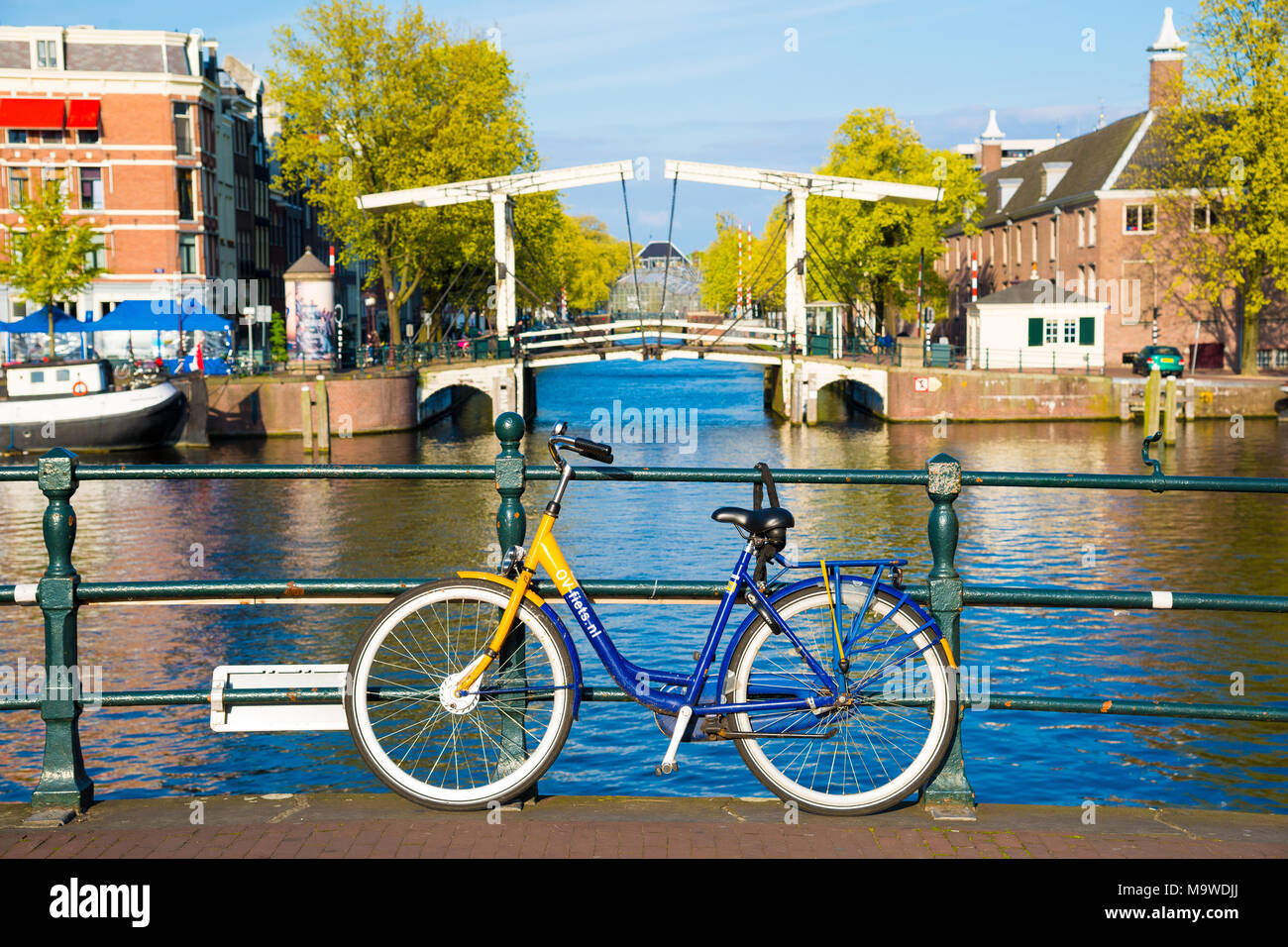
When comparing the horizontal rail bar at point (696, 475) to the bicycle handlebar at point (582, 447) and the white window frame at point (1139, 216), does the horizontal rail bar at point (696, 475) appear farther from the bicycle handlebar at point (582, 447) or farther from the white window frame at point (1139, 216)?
the white window frame at point (1139, 216)

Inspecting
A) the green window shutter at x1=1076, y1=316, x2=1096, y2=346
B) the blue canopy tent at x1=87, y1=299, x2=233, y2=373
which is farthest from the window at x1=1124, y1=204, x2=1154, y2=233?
the blue canopy tent at x1=87, y1=299, x2=233, y2=373

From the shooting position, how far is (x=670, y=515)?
2730 centimetres

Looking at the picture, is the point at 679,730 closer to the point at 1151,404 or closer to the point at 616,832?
the point at 616,832

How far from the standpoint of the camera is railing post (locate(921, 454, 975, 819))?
5008 millimetres

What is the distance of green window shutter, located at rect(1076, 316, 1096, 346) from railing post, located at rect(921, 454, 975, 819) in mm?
50796

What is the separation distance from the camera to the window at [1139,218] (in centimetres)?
6053

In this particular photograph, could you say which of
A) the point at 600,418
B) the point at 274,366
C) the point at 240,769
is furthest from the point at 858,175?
the point at 240,769

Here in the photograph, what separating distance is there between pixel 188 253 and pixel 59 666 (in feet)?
179

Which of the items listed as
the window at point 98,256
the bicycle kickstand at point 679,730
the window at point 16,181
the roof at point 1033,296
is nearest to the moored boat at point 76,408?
the window at point 98,256

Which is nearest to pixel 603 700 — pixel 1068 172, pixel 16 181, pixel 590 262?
pixel 16 181

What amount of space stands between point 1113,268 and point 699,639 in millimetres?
49345

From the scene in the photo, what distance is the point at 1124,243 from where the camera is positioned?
60.8 metres

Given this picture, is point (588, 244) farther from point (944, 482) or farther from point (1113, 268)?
point (944, 482)

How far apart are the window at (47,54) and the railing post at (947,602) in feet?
183
